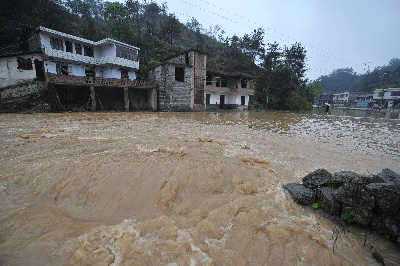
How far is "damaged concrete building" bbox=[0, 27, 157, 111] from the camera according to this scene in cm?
1742

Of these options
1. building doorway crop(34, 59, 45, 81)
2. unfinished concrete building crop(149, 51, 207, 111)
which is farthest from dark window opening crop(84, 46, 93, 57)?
unfinished concrete building crop(149, 51, 207, 111)

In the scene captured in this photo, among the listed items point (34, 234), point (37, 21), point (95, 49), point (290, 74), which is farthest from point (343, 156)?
point (37, 21)

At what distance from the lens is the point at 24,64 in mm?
20250

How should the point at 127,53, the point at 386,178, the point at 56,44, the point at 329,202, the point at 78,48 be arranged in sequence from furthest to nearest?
the point at 127,53, the point at 78,48, the point at 56,44, the point at 329,202, the point at 386,178

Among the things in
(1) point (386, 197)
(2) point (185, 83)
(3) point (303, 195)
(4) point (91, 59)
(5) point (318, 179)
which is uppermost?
(4) point (91, 59)

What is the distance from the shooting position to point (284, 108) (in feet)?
128

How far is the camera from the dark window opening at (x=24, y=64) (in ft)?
66.0

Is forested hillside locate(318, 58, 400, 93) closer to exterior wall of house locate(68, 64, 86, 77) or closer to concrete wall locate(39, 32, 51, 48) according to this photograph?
exterior wall of house locate(68, 64, 86, 77)

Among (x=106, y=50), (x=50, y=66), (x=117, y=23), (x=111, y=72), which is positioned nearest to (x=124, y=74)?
(x=111, y=72)

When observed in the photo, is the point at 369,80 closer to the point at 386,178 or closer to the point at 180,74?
the point at 180,74

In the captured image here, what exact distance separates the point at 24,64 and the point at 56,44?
407 cm

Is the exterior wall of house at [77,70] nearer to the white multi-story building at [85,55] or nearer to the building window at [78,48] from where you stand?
the white multi-story building at [85,55]

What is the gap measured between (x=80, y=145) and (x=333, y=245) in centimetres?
727

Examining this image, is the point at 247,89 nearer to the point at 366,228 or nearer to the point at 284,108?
the point at 284,108
